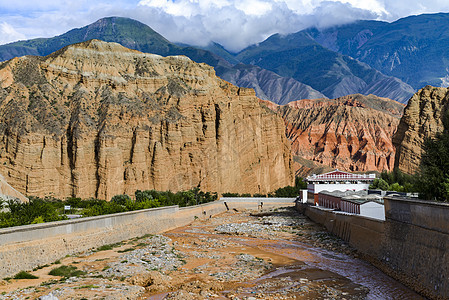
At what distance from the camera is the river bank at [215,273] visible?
22.8 m

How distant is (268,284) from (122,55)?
276ft

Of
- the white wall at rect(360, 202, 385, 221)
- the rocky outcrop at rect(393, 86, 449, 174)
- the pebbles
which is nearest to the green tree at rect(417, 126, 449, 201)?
the white wall at rect(360, 202, 385, 221)

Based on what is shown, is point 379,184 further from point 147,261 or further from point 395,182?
point 147,261

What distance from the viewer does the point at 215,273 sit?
92.1ft

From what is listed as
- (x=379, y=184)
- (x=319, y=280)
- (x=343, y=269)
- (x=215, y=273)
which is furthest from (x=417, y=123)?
(x=215, y=273)

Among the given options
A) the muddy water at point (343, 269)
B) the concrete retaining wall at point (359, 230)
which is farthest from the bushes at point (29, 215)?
the concrete retaining wall at point (359, 230)

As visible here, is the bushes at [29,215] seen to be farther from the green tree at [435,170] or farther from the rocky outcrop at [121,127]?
the rocky outcrop at [121,127]

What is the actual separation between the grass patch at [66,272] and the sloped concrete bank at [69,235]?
1.43 m

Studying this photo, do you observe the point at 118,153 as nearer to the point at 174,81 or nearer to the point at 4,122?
the point at 4,122

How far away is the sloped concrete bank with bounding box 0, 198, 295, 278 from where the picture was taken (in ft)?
80.0

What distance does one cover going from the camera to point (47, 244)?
28.0 metres

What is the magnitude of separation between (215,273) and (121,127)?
60818 millimetres

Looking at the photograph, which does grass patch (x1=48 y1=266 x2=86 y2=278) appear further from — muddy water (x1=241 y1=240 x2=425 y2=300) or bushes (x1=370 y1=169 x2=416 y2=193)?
bushes (x1=370 y1=169 x2=416 y2=193)

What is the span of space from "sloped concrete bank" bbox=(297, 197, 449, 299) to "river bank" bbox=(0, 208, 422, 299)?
92cm
